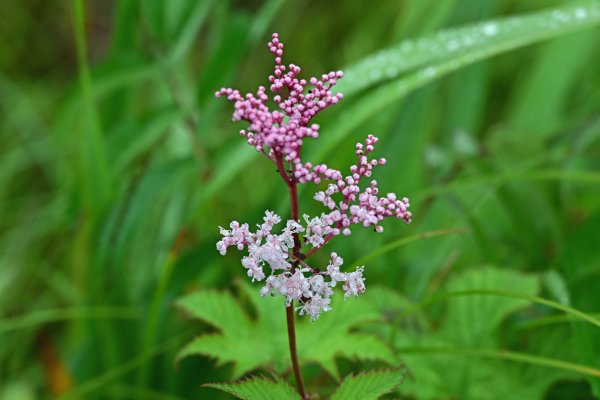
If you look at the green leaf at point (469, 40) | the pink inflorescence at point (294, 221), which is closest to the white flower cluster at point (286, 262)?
the pink inflorescence at point (294, 221)

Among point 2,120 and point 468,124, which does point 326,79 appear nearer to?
point 468,124

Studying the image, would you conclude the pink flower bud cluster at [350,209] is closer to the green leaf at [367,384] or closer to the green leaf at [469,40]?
the green leaf at [367,384]

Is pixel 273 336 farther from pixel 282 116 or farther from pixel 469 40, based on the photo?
pixel 469 40

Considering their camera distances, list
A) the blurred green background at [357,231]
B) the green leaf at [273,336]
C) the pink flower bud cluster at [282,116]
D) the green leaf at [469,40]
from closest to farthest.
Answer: the pink flower bud cluster at [282,116], the green leaf at [273,336], the blurred green background at [357,231], the green leaf at [469,40]

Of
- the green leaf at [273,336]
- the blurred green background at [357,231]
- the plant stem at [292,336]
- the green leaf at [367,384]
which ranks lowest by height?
the green leaf at [367,384]

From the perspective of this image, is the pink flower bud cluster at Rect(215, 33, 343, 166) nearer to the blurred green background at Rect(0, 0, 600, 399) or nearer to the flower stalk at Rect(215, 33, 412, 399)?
the flower stalk at Rect(215, 33, 412, 399)

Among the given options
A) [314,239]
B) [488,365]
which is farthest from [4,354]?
[314,239]
